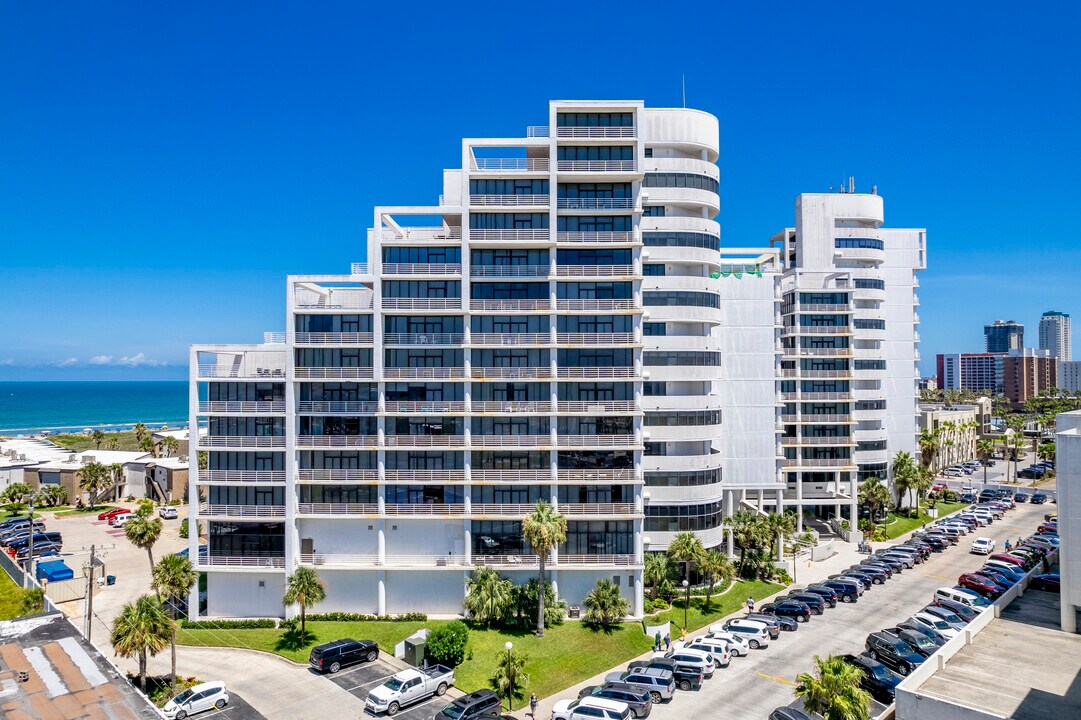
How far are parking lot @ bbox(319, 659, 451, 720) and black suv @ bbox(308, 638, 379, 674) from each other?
41 centimetres

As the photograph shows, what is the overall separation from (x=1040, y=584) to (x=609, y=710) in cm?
3191

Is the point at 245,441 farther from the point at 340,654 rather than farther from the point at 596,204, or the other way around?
the point at 596,204

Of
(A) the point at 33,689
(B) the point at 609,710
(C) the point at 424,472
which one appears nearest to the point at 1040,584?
(B) the point at 609,710

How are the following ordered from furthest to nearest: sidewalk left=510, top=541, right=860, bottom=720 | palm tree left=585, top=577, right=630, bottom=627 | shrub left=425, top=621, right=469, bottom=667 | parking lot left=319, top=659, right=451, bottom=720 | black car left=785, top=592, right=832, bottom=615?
black car left=785, top=592, right=832, bottom=615
palm tree left=585, top=577, right=630, bottom=627
shrub left=425, top=621, right=469, bottom=667
sidewalk left=510, top=541, right=860, bottom=720
parking lot left=319, top=659, right=451, bottom=720

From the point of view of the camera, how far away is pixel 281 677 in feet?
139

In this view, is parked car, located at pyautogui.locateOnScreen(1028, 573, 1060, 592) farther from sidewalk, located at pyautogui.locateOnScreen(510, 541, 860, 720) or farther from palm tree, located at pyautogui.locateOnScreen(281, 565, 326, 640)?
palm tree, located at pyautogui.locateOnScreen(281, 565, 326, 640)

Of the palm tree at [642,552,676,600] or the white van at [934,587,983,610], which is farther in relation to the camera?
the white van at [934,587,983,610]

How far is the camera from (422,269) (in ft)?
169

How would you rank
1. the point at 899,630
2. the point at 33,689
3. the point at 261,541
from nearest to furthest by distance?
the point at 33,689 < the point at 899,630 < the point at 261,541

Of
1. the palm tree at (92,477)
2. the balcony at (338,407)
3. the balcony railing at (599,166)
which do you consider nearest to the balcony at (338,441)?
the balcony at (338,407)

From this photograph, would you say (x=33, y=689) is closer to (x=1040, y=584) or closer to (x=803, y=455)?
(x=1040, y=584)

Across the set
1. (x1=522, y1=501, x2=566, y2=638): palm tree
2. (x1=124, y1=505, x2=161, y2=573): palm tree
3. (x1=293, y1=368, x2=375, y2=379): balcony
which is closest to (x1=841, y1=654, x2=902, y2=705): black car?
(x1=522, y1=501, x2=566, y2=638): palm tree

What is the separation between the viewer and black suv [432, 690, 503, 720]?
118ft

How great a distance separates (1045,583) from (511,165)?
47641mm
